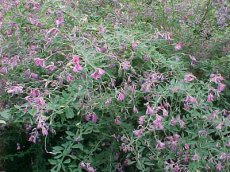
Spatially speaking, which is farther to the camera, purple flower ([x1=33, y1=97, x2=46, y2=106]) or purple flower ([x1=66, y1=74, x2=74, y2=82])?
purple flower ([x1=66, y1=74, x2=74, y2=82])

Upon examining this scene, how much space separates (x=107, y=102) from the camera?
7.23 ft

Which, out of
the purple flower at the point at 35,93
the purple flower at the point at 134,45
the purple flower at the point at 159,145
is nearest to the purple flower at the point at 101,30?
the purple flower at the point at 134,45

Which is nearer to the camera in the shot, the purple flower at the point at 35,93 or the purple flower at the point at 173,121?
the purple flower at the point at 35,93

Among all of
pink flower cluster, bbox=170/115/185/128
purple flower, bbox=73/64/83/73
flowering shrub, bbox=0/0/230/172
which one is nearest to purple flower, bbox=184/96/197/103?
flowering shrub, bbox=0/0/230/172

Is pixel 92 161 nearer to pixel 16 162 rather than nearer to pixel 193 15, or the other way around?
pixel 16 162

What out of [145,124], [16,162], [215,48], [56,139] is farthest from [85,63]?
[215,48]

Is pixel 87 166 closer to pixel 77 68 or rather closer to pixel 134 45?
pixel 77 68

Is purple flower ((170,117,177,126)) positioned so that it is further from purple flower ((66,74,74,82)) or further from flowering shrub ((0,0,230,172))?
purple flower ((66,74,74,82))

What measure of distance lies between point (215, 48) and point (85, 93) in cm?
136

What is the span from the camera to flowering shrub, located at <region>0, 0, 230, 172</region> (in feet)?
7.27

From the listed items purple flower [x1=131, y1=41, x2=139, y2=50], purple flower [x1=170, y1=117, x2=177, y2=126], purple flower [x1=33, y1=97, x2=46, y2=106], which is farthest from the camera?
purple flower [x1=131, y1=41, x2=139, y2=50]

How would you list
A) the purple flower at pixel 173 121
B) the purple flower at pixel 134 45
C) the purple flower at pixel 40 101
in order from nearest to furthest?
the purple flower at pixel 40 101, the purple flower at pixel 173 121, the purple flower at pixel 134 45

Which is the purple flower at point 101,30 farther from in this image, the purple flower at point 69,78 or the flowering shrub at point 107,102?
the purple flower at point 69,78

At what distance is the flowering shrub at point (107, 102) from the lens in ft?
7.27
